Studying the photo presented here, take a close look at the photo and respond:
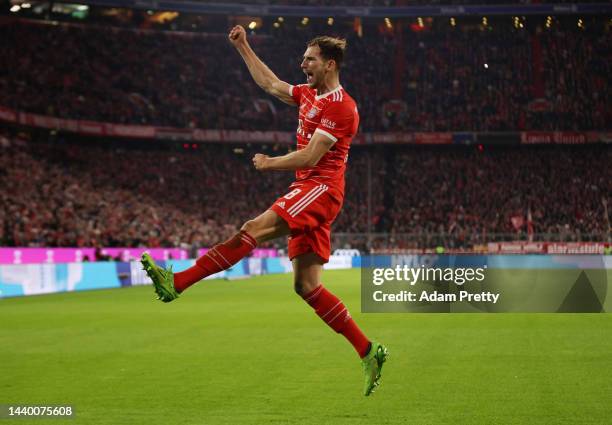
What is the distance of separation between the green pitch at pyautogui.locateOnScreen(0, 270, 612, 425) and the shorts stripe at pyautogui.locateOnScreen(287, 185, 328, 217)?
5.42 ft

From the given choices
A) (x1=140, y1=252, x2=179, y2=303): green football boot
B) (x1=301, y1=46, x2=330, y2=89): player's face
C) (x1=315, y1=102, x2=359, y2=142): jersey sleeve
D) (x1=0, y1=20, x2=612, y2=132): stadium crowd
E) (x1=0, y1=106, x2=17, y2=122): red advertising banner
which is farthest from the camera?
(x1=0, y1=20, x2=612, y2=132): stadium crowd

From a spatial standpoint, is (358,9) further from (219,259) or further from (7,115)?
(219,259)

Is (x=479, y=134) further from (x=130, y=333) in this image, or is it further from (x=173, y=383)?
(x=173, y=383)

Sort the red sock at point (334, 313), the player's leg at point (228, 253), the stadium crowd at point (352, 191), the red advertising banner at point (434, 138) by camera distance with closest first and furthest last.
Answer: the player's leg at point (228, 253), the red sock at point (334, 313), the stadium crowd at point (352, 191), the red advertising banner at point (434, 138)

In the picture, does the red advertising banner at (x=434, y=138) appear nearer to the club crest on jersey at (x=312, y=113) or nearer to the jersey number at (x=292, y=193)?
the club crest on jersey at (x=312, y=113)

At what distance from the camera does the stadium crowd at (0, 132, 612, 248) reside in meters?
44.5

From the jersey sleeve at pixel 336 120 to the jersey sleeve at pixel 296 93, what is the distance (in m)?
0.71

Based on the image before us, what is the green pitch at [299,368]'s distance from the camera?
7215mm

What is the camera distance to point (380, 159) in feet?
205

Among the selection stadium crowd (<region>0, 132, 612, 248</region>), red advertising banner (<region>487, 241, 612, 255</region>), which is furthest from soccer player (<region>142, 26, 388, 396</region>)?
red advertising banner (<region>487, 241, 612, 255</region>)

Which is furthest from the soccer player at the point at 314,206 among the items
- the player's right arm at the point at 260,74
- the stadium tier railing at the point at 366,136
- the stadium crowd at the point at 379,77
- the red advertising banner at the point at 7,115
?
the stadium crowd at the point at 379,77

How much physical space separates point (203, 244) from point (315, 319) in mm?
31894

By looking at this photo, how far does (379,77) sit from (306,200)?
2250 inches

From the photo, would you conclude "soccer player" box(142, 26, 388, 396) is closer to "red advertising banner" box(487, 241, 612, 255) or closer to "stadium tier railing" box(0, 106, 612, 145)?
"red advertising banner" box(487, 241, 612, 255)
